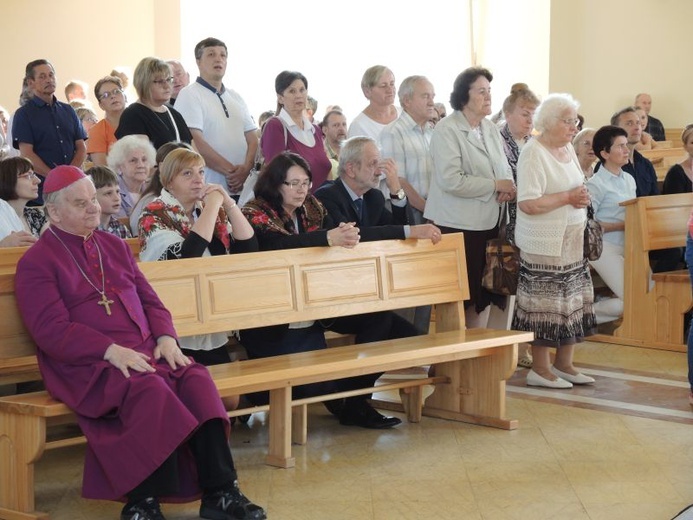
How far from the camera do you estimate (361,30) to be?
1254 centimetres

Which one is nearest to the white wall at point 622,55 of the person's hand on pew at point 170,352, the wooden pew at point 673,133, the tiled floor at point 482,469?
the wooden pew at point 673,133

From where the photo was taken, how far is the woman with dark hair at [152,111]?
5453mm

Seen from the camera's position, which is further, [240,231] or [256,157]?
[256,157]

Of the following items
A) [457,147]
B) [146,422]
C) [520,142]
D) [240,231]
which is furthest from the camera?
[520,142]

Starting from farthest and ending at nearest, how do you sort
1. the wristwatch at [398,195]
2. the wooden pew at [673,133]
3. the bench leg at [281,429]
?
the wooden pew at [673,133] → the wristwatch at [398,195] → the bench leg at [281,429]

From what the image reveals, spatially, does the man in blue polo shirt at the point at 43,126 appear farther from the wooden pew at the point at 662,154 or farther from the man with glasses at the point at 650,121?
the man with glasses at the point at 650,121

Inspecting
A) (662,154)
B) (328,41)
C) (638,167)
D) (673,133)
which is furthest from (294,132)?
(673,133)

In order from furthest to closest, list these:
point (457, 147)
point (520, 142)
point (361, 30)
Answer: point (361, 30) → point (520, 142) → point (457, 147)

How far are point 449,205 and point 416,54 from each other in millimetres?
7725

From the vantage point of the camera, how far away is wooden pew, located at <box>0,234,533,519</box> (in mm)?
3424

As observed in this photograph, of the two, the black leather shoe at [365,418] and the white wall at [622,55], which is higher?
the white wall at [622,55]

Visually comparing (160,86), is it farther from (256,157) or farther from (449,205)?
(449,205)

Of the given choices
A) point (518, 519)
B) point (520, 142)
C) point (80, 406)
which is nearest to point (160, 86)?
point (520, 142)

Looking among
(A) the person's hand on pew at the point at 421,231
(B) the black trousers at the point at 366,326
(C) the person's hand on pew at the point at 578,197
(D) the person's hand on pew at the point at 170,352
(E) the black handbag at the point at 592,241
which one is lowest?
(B) the black trousers at the point at 366,326
